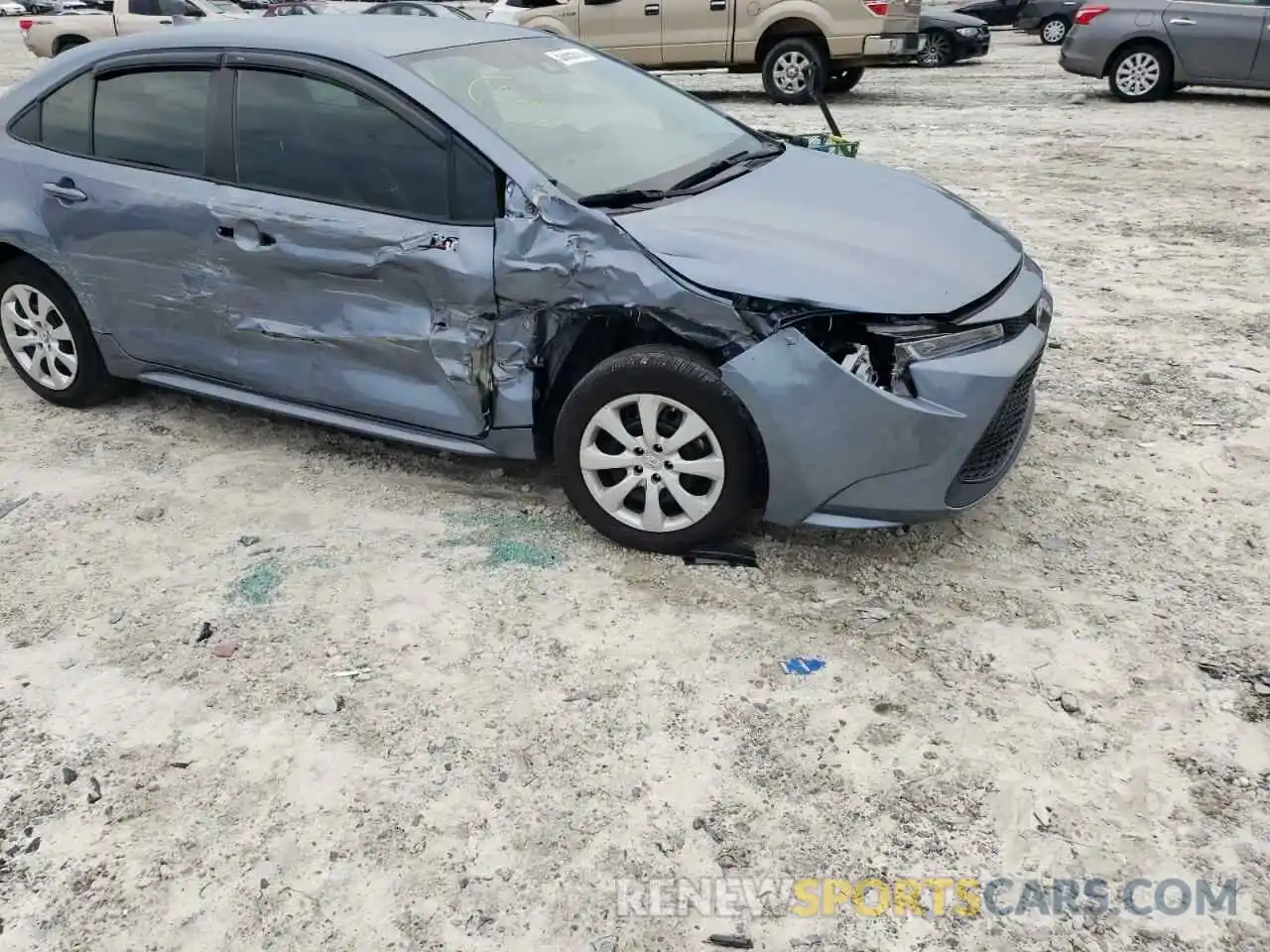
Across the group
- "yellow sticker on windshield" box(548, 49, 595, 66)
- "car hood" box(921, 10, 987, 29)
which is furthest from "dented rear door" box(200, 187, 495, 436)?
"car hood" box(921, 10, 987, 29)

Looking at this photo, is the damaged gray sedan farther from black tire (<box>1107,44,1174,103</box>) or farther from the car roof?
black tire (<box>1107,44,1174,103</box>)

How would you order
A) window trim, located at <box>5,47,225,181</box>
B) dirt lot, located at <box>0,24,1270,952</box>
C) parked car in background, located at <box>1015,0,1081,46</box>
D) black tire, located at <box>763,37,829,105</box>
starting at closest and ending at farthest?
dirt lot, located at <box>0,24,1270,952</box> → window trim, located at <box>5,47,225,181</box> → black tire, located at <box>763,37,829,105</box> → parked car in background, located at <box>1015,0,1081,46</box>

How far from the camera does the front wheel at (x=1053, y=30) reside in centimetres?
2017

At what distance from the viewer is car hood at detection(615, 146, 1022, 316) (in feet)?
10.0

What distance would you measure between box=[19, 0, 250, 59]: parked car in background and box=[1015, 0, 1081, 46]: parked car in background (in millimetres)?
15016

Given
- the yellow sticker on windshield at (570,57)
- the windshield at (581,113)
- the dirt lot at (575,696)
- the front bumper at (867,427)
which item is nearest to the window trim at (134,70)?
the windshield at (581,113)

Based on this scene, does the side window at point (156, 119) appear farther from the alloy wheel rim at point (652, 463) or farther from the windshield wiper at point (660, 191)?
the alloy wheel rim at point (652, 463)

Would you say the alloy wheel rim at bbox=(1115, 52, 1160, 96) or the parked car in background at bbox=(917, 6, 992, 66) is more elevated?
the parked car in background at bbox=(917, 6, 992, 66)

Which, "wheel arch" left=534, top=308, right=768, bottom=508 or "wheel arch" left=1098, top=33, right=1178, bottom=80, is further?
"wheel arch" left=1098, top=33, right=1178, bottom=80

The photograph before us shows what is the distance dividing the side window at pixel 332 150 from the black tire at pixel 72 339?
1.21m

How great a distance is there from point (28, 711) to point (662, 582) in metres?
1.85

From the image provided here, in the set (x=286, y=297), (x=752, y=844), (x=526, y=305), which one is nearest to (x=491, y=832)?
(x=752, y=844)

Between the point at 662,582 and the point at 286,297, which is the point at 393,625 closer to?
the point at 662,582

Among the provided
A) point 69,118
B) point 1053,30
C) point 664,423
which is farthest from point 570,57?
point 1053,30
